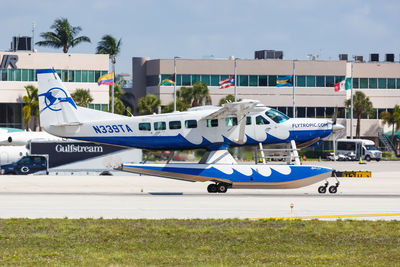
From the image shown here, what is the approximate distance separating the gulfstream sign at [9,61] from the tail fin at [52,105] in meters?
50.5

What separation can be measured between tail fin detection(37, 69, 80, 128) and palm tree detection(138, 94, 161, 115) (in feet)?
190

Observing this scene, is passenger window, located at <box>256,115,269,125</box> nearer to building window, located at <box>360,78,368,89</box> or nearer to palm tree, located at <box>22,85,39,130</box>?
palm tree, located at <box>22,85,39,130</box>

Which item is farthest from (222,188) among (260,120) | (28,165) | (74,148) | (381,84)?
(381,84)

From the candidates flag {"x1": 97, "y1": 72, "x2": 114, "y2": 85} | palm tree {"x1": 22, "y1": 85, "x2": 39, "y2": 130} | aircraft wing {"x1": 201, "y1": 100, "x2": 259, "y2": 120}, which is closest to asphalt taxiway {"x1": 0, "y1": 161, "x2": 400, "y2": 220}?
aircraft wing {"x1": 201, "y1": 100, "x2": 259, "y2": 120}

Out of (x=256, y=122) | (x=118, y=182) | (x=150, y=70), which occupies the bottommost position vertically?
(x=118, y=182)

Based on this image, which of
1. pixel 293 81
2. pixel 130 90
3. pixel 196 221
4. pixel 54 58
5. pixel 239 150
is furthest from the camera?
pixel 130 90

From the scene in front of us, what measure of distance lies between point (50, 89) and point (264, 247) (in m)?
17.0

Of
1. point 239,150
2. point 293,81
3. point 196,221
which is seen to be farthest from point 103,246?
point 293,81

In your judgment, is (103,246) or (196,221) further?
(196,221)

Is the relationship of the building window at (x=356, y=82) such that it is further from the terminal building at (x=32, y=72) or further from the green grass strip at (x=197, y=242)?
the green grass strip at (x=197, y=242)

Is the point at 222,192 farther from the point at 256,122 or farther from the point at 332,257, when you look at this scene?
the point at 332,257

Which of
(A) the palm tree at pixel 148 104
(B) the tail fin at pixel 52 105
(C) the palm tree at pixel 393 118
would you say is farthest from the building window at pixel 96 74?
(B) the tail fin at pixel 52 105

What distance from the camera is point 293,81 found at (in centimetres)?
8788

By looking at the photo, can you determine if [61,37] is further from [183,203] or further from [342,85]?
[183,203]
